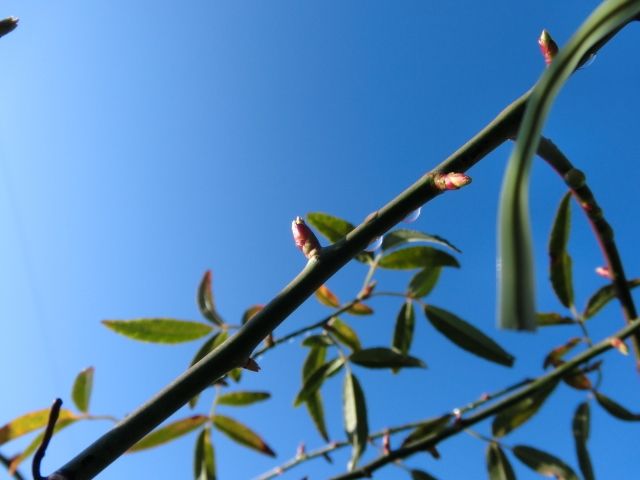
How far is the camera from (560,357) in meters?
0.85

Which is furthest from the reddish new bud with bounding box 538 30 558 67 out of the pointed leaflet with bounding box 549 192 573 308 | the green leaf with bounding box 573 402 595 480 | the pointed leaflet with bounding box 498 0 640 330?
the green leaf with bounding box 573 402 595 480

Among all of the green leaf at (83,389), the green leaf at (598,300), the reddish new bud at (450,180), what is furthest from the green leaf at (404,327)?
the reddish new bud at (450,180)

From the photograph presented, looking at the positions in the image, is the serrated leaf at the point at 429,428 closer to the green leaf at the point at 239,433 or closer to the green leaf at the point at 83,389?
the green leaf at the point at 239,433

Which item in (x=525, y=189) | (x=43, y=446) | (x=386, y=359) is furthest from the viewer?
(x=386, y=359)

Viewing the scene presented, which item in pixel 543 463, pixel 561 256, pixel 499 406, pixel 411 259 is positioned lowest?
pixel 543 463

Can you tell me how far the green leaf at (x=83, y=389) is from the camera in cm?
80

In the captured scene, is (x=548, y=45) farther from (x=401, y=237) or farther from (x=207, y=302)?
(x=207, y=302)

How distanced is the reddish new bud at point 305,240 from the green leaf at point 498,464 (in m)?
0.62

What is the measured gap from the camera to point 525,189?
15 centimetres

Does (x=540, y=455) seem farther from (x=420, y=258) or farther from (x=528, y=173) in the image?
(x=528, y=173)

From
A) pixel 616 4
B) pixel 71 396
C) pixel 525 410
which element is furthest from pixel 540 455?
pixel 616 4

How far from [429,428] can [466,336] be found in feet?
0.46

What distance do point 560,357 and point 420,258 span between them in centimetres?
24

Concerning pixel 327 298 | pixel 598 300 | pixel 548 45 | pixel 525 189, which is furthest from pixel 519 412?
pixel 525 189
